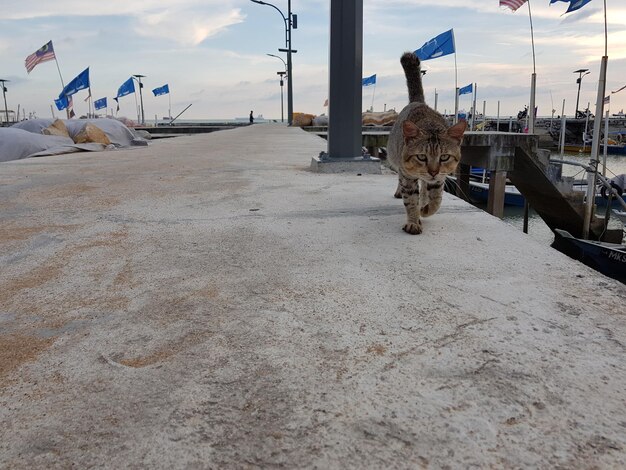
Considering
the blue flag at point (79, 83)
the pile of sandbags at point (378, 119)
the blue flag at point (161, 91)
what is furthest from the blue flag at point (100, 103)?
the pile of sandbags at point (378, 119)

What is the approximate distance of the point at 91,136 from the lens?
1230 cm

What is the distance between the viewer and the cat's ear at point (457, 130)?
129 inches

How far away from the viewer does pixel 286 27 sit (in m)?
33.6

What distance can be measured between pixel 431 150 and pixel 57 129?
40.5 feet

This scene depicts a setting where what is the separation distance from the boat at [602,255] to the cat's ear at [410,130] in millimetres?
8340

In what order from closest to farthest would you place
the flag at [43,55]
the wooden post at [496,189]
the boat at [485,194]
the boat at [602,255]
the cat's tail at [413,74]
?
the cat's tail at [413,74] → the boat at [602,255] → the wooden post at [496,189] → the boat at [485,194] → the flag at [43,55]

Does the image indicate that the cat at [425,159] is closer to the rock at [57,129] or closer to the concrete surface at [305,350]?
the concrete surface at [305,350]

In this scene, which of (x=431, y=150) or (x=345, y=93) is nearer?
(x=431, y=150)

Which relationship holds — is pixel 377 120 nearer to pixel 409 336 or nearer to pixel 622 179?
pixel 622 179

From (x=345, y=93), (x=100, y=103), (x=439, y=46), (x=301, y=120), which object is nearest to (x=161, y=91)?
(x=100, y=103)

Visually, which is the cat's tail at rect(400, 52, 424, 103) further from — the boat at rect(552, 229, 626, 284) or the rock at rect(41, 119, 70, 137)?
the rock at rect(41, 119, 70, 137)

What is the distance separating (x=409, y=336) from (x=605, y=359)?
693 millimetres

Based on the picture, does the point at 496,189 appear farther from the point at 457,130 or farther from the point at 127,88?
the point at 127,88

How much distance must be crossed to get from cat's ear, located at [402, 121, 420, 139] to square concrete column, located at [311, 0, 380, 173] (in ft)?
9.85
